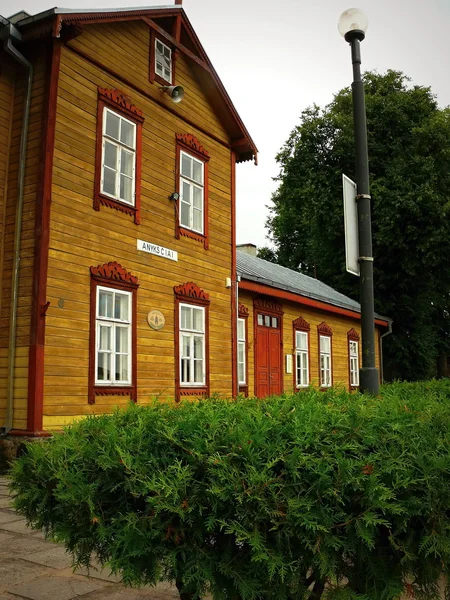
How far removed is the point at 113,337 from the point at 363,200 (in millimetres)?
5983

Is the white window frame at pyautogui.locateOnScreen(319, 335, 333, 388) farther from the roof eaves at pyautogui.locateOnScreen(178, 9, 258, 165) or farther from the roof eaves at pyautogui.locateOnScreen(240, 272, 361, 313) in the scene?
the roof eaves at pyautogui.locateOnScreen(178, 9, 258, 165)

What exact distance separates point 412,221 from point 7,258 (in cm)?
2264

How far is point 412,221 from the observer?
28344 mm

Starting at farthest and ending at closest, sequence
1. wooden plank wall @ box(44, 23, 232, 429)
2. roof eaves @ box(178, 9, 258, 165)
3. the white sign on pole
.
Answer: roof eaves @ box(178, 9, 258, 165) < wooden plank wall @ box(44, 23, 232, 429) < the white sign on pole

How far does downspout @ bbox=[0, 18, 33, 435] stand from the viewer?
9516 millimetres

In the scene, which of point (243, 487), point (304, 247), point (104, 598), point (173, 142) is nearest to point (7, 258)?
point (173, 142)

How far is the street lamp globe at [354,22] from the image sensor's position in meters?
6.79

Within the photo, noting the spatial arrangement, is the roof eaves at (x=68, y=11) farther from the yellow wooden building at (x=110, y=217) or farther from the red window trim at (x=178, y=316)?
the red window trim at (x=178, y=316)

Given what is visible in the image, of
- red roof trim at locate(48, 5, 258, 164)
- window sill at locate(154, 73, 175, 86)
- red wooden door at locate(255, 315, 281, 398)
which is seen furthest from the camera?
red wooden door at locate(255, 315, 281, 398)

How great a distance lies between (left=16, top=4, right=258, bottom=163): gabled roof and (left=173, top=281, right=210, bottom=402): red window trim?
15.0 ft

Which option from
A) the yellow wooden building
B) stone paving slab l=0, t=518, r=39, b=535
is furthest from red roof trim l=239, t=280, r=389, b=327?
stone paving slab l=0, t=518, r=39, b=535

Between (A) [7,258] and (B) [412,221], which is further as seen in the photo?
(B) [412,221]

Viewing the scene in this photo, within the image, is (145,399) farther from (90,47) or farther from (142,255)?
(90,47)

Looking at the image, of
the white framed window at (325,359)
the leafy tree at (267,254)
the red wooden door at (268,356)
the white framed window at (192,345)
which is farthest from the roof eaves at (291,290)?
the leafy tree at (267,254)
